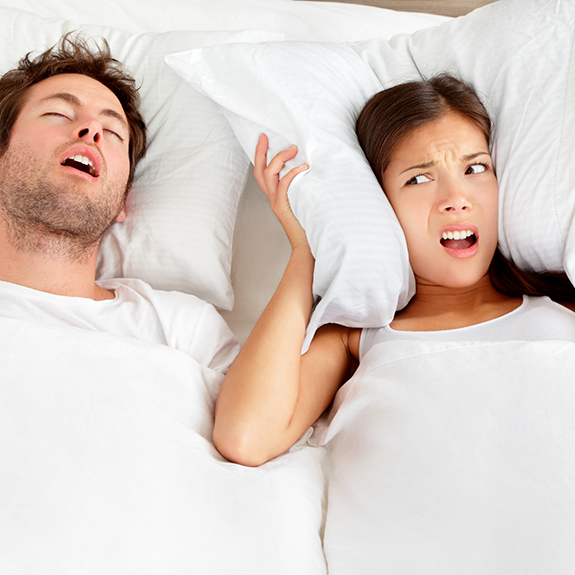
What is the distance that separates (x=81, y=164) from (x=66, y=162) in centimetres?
4

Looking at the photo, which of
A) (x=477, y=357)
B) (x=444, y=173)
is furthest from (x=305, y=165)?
(x=477, y=357)

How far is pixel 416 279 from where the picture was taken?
1.23 meters

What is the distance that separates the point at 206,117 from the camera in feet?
4.56

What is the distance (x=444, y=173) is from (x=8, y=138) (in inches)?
40.7

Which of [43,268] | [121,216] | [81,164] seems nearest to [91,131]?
[81,164]

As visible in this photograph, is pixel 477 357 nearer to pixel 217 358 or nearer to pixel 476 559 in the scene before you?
pixel 476 559

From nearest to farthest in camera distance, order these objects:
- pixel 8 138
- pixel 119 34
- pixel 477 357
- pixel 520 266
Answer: pixel 477 357 → pixel 520 266 → pixel 8 138 → pixel 119 34

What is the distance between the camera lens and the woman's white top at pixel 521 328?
1018mm

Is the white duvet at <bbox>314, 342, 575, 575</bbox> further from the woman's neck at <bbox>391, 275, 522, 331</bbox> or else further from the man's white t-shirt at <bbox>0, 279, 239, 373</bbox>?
the man's white t-shirt at <bbox>0, 279, 239, 373</bbox>

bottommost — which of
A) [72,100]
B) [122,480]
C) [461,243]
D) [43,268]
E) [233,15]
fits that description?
[122,480]

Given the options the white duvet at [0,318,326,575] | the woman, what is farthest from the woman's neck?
the white duvet at [0,318,326,575]

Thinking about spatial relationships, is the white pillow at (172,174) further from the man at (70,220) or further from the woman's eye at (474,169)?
the woman's eye at (474,169)

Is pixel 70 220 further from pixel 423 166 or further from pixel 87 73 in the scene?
pixel 423 166

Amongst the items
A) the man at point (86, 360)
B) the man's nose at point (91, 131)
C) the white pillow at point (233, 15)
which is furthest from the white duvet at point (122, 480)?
the white pillow at point (233, 15)
